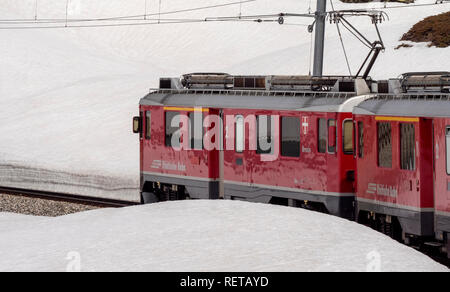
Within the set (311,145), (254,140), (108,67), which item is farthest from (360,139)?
(108,67)

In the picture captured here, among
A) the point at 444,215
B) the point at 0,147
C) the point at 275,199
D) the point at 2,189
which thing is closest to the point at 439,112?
the point at 444,215

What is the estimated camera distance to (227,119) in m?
26.7

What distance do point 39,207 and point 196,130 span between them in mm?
7588

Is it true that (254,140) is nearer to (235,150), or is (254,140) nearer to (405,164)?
(235,150)

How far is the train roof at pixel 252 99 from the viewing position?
23797 mm

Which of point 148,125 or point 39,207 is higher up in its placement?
point 148,125

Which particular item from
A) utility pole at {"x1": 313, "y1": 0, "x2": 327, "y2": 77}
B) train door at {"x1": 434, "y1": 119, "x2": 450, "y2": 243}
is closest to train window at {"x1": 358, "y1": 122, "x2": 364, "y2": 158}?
train door at {"x1": 434, "y1": 119, "x2": 450, "y2": 243}

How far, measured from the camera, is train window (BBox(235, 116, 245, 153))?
26141 mm

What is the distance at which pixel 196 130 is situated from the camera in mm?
27594

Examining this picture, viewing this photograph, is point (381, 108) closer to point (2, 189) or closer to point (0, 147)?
point (2, 189)

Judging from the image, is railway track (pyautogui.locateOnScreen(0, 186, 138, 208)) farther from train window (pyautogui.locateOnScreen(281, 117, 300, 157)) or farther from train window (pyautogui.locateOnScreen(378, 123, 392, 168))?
train window (pyautogui.locateOnScreen(378, 123, 392, 168))

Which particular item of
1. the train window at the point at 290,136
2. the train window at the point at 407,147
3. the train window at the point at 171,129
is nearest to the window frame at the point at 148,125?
the train window at the point at 171,129

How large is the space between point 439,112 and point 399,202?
2353mm

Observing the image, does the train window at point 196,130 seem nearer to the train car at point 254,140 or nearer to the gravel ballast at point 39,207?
the train car at point 254,140
